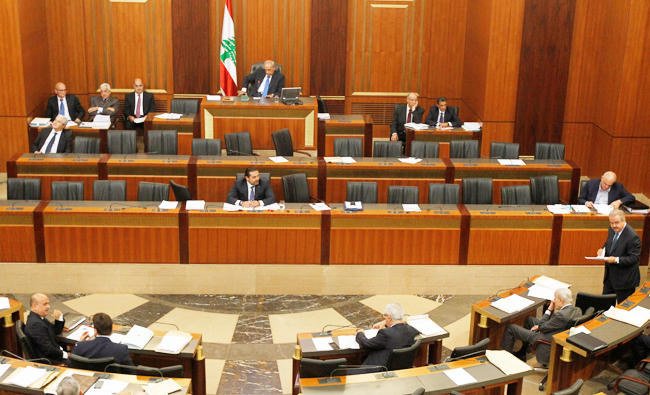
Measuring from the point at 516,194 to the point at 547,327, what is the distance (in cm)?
292

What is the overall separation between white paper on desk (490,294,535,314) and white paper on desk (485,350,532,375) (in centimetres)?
99

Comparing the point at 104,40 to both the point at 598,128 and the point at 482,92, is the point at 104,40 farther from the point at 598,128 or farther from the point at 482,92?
the point at 598,128

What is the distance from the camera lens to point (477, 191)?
33.3 feet

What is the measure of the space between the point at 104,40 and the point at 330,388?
9.63 metres

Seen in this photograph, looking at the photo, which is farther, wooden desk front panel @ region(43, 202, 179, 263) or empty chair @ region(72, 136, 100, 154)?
empty chair @ region(72, 136, 100, 154)

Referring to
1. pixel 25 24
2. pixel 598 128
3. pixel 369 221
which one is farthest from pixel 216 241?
pixel 598 128

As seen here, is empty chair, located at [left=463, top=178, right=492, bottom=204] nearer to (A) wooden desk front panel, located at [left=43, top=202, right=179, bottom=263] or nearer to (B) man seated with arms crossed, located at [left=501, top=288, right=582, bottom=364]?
(B) man seated with arms crossed, located at [left=501, top=288, right=582, bottom=364]

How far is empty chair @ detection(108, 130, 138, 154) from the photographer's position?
11.3 metres

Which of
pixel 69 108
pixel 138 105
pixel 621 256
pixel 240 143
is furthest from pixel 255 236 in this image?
pixel 69 108

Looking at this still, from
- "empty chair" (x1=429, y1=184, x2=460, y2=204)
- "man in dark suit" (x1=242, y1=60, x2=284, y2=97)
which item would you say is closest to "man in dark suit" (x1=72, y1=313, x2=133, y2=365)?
"empty chair" (x1=429, y1=184, x2=460, y2=204)

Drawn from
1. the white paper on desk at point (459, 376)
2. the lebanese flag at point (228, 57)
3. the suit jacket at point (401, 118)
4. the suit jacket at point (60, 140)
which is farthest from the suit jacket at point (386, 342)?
the lebanese flag at point (228, 57)

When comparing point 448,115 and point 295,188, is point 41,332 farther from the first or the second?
point 448,115

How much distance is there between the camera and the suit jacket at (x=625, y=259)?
8.16 meters

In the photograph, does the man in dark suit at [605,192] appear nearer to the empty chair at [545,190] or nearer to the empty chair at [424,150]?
the empty chair at [545,190]
